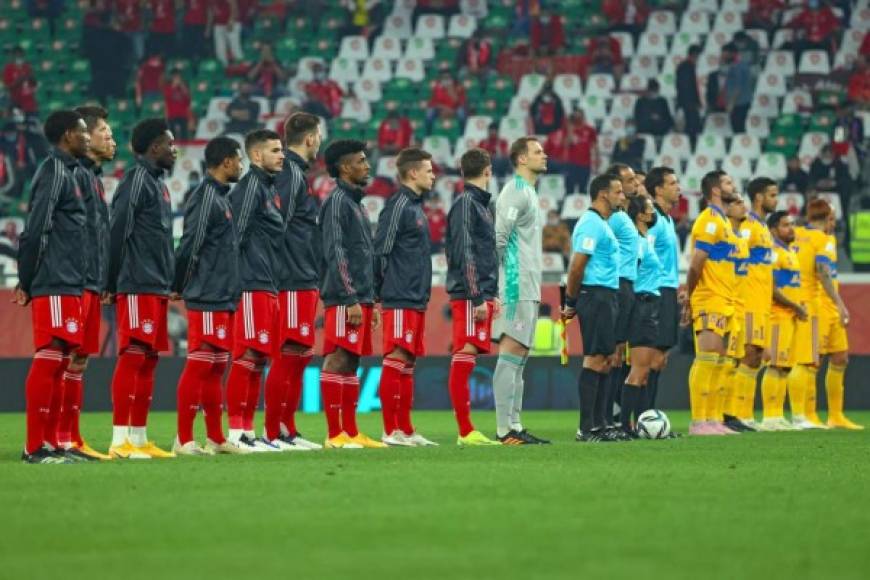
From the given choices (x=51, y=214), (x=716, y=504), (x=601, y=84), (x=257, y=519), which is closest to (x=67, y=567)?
(x=257, y=519)

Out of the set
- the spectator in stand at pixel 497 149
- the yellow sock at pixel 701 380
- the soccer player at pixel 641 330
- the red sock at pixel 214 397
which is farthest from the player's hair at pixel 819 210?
the spectator in stand at pixel 497 149

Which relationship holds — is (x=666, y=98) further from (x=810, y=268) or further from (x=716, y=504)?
(x=716, y=504)

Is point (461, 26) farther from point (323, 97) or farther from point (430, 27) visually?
point (323, 97)

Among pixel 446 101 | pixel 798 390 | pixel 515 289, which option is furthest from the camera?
pixel 446 101

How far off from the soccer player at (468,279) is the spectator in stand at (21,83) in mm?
18564

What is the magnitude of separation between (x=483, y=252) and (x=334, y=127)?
17000mm

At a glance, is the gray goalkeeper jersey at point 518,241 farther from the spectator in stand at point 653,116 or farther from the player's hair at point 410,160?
the spectator in stand at point 653,116

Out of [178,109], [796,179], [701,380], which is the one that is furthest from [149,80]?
[701,380]

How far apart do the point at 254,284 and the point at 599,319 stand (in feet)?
10.5

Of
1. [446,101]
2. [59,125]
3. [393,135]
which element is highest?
[446,101]

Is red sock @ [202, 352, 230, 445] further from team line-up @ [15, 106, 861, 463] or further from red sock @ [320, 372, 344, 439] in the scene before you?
red sock @ [320, 372, 344, 439]

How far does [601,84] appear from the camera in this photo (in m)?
30.6

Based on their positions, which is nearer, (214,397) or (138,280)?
(138,280)

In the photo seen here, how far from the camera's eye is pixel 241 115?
3027cm
